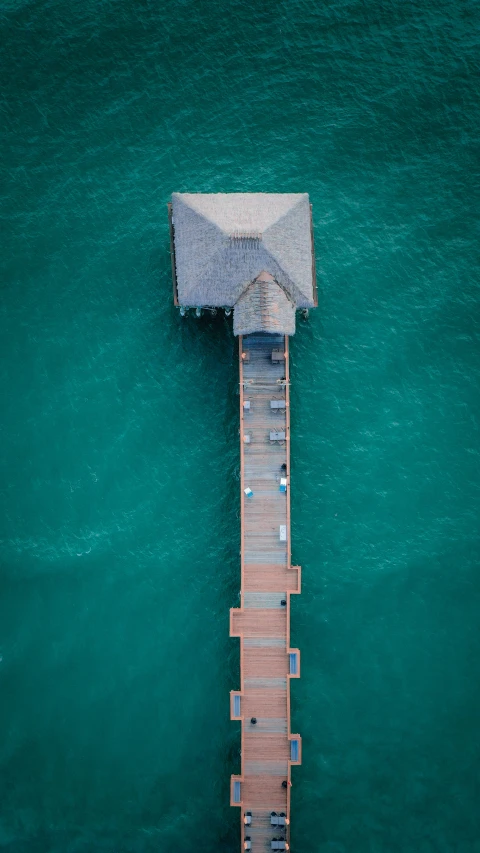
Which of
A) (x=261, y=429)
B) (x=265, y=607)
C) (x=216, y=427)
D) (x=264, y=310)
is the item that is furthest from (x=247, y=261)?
(x=265, y=607)

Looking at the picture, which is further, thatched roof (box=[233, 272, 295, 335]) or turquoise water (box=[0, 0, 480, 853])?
thatched roof (box=[233, 272, 295, 335])

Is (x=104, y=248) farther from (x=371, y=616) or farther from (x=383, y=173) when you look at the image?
(x=371, y=616)

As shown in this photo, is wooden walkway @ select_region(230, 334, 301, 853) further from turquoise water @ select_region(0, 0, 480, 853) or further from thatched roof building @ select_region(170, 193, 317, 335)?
thatched roof building @ select_region(170, 193, 317, 335)

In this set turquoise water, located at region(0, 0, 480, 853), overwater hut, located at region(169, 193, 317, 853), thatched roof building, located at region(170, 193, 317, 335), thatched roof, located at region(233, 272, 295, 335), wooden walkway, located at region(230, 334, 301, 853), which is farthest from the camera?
thatched roof building, located at region(170, 193, 317, 335)

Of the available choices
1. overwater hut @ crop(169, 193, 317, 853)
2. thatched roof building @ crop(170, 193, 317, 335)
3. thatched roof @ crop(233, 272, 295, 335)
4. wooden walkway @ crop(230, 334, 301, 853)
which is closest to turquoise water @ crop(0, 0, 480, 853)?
wooden walkway @ crop(230, 334, 301, 853)

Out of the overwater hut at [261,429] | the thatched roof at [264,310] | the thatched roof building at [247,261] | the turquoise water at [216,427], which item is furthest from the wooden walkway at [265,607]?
the thatched roof building at [247,261]

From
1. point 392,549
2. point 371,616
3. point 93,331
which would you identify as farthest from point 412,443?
point 93,331

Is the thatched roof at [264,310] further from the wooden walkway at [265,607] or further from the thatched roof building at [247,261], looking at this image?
the wooden walkway at [265,607]
